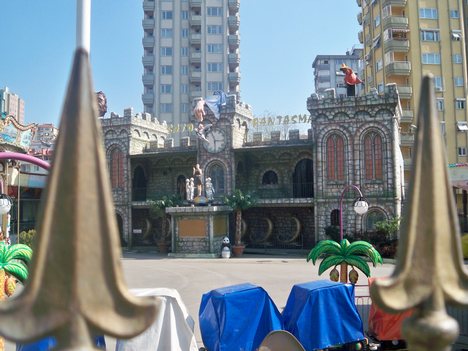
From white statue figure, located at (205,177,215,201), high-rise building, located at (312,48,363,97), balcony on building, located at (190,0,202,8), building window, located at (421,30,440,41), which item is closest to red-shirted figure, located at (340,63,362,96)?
white statue figure, located at (205,177,215,201)

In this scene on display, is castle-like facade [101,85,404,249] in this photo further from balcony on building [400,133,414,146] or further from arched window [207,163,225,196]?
balcony on building [400,133,414,146]

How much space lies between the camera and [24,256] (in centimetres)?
916

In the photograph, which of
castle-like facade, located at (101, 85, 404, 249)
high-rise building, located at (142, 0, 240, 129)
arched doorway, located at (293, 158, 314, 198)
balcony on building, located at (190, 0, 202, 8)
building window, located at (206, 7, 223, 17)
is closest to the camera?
castle-like facade, located at (101, 85, 404, 249)

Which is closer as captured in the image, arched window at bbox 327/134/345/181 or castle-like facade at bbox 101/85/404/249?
castle-like facade at bbox 101/85/404/249

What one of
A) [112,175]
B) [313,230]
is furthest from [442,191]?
[112,175]

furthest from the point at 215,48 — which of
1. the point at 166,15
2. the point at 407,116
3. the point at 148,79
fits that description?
the point at 407,116

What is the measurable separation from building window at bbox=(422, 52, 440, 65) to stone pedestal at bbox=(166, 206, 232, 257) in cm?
2616

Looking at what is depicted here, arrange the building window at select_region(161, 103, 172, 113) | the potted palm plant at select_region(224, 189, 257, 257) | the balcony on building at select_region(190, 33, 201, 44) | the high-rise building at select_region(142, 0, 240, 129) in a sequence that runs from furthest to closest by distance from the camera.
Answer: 1. the building window at select_region(161, 103, 172, 113)
2. the high-rise building at select_region(142, 0, 240, 129)
3. the balcony on building at select_region(190, 33, 201, 44)
4. the potted palm plant at select_region(224, 189, 257, 257)

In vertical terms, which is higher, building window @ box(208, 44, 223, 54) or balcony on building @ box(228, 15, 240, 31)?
balcony on building @ box(228, 15, 240, 31)

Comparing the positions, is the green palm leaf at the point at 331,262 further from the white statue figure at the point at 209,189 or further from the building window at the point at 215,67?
the building window at the point at 215,67

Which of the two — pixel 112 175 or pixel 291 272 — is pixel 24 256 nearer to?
pixel 291 272

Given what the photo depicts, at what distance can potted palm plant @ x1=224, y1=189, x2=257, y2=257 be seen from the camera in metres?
27.9

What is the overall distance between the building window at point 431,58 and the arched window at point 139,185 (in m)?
28.6

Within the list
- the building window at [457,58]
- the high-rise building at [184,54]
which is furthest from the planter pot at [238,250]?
the high-rise building at [184,54]
